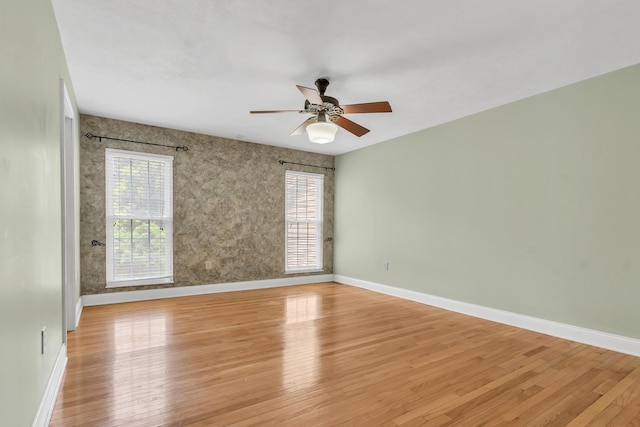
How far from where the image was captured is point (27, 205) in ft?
5.43

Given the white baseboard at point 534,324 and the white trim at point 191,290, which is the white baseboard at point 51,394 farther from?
the white baseboard at point 534,324

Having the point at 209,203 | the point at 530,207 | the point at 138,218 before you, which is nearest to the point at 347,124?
the point at 530,207

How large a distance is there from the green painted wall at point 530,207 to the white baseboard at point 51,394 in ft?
13.9

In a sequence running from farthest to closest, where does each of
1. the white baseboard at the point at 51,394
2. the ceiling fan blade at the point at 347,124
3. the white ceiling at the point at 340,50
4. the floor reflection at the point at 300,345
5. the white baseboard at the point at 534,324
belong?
1. the ceiling fan blade at the point at 347,124
2. the white baseboard at the point at 534,324
3. the floor reflection at the point at 300,345
4. the white ceiling at the point at 340,50
5. the white baseboard at the point at 51,394

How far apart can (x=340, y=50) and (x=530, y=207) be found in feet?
8.95

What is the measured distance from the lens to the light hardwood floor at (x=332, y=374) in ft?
6.54

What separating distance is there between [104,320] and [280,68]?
345cm

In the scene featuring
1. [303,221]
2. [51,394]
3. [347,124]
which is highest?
[347,124]

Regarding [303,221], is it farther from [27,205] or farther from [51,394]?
[27,205]

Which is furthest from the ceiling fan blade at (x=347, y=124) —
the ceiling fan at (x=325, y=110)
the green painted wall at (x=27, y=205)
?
the green painted wall at (x=27, y=205)

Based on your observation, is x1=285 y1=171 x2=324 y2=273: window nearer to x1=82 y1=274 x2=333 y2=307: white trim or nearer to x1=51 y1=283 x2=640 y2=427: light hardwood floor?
x1=82 y1=274 x2=333 y2=307: white trim

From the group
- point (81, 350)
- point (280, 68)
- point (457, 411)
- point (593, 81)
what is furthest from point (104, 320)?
point (593, 81)

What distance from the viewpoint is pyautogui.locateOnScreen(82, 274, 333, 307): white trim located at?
15.3ft

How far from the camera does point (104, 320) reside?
3883 mm
